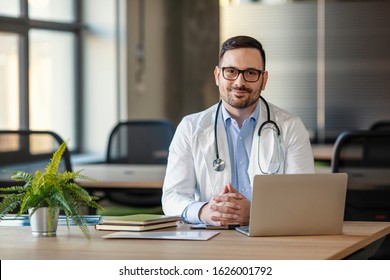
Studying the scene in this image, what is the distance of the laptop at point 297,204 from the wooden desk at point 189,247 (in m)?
0.03

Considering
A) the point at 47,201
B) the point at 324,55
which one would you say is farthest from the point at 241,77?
the point at 324,55

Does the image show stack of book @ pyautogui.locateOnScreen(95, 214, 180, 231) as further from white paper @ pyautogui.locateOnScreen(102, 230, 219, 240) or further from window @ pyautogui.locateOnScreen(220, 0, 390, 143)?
window @ pyautogui.locateOnScreen(220, 0, 390, 143)

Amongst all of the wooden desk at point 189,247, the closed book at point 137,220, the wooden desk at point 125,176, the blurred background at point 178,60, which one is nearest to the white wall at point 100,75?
the blurred background at point 178,60

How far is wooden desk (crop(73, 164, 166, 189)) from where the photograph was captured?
463cm

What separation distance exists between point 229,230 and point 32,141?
3.54 metres

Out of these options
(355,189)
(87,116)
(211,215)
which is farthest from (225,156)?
(87,116)

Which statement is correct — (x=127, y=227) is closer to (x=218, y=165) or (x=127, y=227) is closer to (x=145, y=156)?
(x=218, y=165)

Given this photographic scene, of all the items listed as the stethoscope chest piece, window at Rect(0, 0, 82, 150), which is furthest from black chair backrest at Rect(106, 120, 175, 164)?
the stethoscope chest piece

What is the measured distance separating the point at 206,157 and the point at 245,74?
0.35 meters

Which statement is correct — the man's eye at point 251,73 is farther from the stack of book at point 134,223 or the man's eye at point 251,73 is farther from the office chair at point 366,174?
the office chair at point 366,174

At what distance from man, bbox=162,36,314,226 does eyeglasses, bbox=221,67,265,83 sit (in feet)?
0.05

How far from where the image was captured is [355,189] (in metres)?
4.45

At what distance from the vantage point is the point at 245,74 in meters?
3.27
